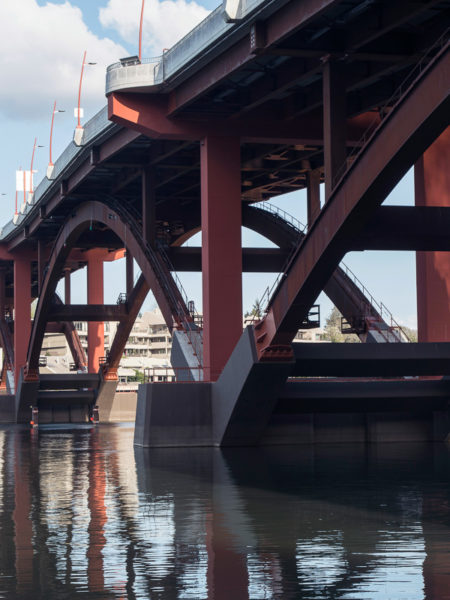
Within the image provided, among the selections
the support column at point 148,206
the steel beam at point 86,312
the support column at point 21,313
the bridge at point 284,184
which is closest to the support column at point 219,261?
the bridge at point 284,184

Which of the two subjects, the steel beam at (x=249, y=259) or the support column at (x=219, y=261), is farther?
the steel beam at (x=249, y=259)

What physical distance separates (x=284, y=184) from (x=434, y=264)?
737 inches

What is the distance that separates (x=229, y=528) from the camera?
738 inches

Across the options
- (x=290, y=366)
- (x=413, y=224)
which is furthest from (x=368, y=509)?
(x=290, y=366)

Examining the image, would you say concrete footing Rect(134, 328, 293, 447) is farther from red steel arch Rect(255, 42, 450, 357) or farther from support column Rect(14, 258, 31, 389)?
support column Rect(14, 258, 31, 389)

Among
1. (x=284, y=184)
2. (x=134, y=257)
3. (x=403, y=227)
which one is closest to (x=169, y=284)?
(x=134, y=257)

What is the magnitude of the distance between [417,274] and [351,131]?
6.56m

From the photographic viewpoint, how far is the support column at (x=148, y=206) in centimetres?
5194

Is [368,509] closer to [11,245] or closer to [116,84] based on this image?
[116,84]

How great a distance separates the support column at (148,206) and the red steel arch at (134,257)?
57cm

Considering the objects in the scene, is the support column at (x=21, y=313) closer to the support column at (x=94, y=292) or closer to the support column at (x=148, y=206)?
the support column at (x=94, y=292)

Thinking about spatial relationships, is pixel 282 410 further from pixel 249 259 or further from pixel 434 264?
pixel 249 259

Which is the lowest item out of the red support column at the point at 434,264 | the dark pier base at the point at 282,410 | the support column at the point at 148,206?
the dark pier base at the point at 282,410

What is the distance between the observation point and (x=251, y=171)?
175 ft
